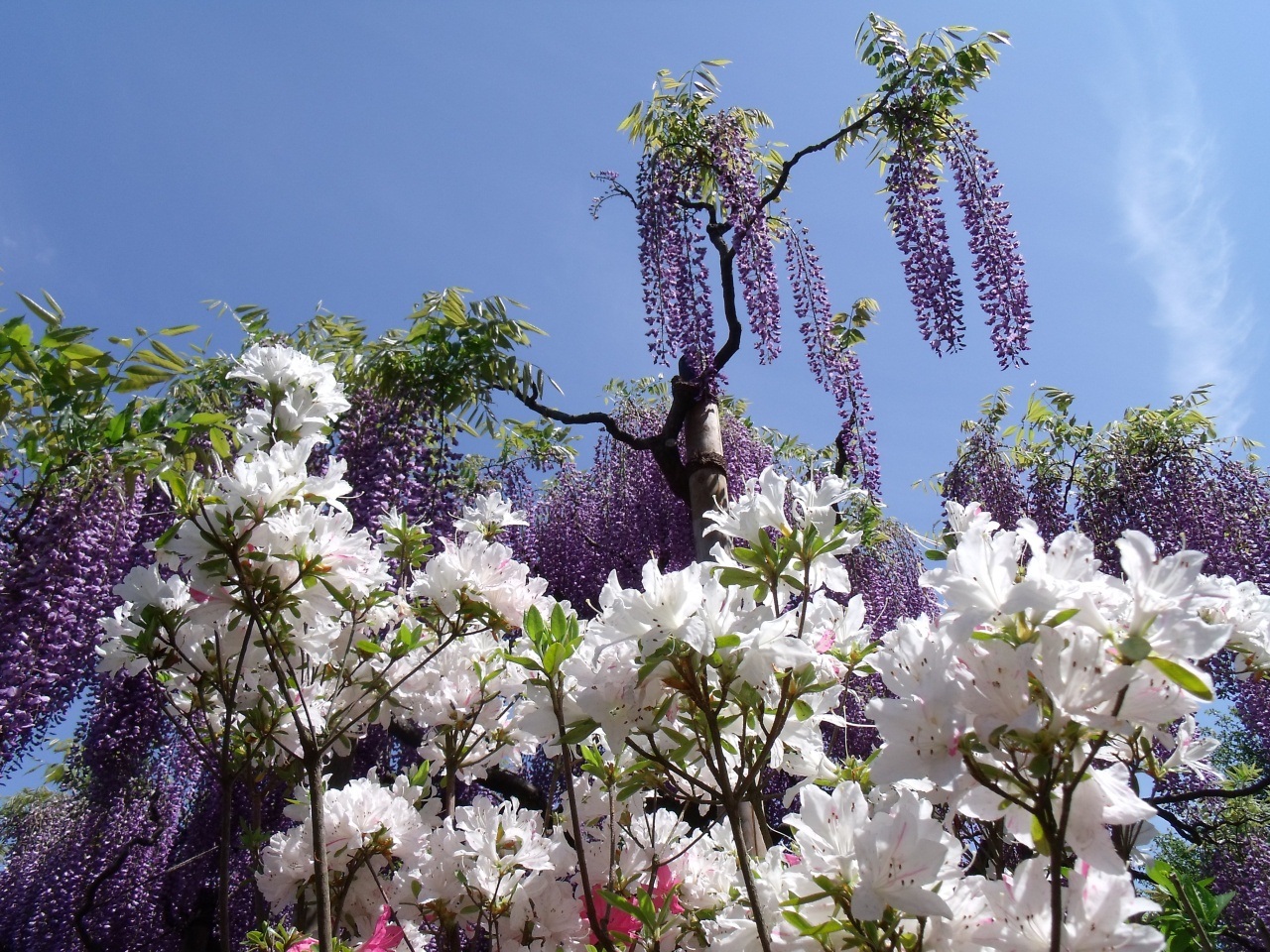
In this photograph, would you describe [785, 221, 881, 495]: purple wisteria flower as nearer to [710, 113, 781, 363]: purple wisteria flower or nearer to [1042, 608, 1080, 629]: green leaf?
[710, 113, 781, 363]: purple wisteria flower

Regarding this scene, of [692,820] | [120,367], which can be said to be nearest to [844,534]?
[120,367]

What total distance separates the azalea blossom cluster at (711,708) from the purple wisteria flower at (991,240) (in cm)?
400

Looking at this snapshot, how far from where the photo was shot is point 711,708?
3.77 feet

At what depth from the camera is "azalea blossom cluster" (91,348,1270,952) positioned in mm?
789

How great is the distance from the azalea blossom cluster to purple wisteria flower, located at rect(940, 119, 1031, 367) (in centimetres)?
400

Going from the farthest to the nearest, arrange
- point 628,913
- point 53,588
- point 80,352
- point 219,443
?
point 53,588, point 80,352, point 219,443, point 628,913

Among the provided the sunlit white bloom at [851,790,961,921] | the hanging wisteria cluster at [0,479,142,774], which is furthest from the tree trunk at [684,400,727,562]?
the hanging wisteria cluster at [0,479,142,774]

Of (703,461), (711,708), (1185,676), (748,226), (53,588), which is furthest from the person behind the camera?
(748,226)

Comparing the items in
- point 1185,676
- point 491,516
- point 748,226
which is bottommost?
point 1185,676

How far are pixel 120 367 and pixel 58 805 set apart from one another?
920cm

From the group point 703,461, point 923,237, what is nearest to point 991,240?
point 923,237

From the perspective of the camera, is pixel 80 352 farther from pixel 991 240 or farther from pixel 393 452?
pixel 991 240

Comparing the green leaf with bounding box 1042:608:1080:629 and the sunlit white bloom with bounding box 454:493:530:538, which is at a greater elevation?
the sunlit white bloom with bounding box 454:493:530:538

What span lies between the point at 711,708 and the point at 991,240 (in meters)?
5.09
